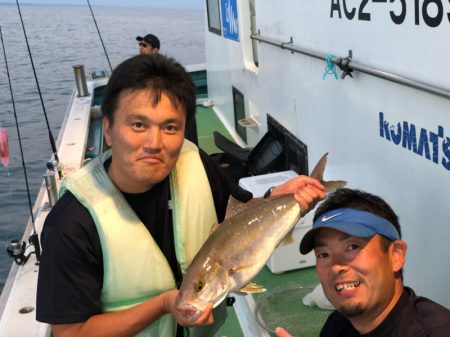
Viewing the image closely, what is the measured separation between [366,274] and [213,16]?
24.3ft

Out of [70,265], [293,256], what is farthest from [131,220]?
[293,256]

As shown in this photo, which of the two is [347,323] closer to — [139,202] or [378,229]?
[378,229]

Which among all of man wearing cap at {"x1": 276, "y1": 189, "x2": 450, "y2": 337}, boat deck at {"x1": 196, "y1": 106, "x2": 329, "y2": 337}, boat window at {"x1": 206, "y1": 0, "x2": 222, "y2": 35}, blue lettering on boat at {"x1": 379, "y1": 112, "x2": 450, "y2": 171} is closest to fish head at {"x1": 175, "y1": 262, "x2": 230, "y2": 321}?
man wearing cap at {"x1": 276, "y1": 189, "x2": 450, "y2": 337}

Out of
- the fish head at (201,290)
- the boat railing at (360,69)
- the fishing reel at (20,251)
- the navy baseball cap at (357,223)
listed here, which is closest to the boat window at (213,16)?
the boat railing at (360,69)

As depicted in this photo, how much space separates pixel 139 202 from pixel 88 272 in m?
0.33

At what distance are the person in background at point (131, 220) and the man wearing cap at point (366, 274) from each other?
25cm

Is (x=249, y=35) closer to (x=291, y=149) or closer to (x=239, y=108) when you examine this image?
(x=239, y=108)

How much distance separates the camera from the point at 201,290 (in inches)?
66.6

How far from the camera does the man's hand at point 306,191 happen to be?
2.04 meters

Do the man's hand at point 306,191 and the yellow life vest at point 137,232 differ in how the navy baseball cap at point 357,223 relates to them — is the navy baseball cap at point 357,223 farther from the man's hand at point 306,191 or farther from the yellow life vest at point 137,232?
the yellow life vest at point 137,232

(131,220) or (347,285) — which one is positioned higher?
(131,220)

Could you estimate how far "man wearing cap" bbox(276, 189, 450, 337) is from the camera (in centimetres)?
169

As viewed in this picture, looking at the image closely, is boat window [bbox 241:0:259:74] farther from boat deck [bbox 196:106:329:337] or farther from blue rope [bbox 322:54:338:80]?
boat deck [bbox 196:106:329:337]

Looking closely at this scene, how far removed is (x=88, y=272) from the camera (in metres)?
1.85
